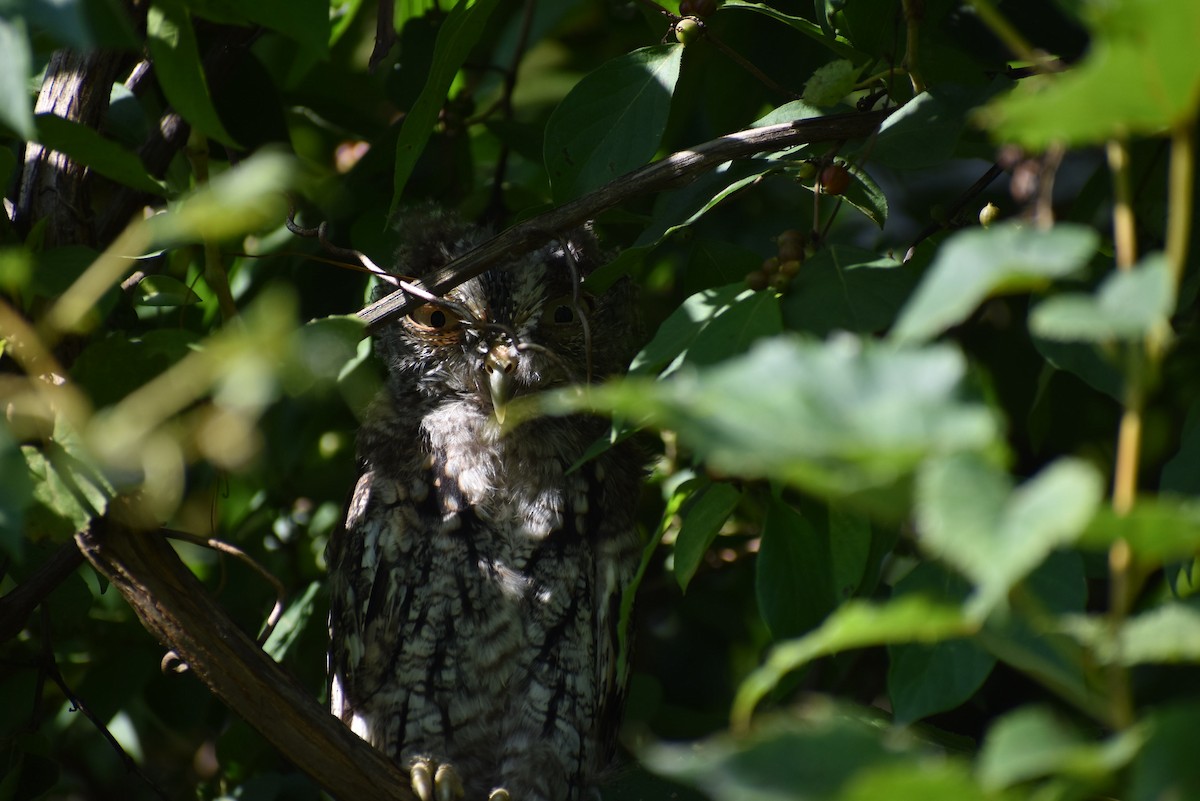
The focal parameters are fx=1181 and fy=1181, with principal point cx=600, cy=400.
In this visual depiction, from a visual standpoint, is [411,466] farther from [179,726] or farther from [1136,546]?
[1136,546]

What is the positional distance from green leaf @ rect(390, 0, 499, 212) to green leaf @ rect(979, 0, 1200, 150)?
952 mm

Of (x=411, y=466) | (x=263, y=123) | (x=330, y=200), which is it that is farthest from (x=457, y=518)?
(x=263, y=123)

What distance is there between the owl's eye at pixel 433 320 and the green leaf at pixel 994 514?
1854 mm

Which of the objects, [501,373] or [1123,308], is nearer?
[1123,308]

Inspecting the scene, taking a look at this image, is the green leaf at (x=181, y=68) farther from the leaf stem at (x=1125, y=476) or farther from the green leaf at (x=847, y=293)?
the leaf stem at (x=1125, y=476)

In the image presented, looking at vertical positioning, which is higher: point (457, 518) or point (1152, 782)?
point (1152, 782)

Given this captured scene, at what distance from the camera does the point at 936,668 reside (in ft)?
3.59

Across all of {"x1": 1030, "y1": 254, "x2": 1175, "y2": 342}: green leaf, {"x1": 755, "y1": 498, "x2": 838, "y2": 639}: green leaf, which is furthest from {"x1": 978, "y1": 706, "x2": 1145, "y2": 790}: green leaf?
{"x1": 755, "y1": 498, "x2": 838, "y2": 639}: green leaf

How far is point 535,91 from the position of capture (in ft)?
12.1

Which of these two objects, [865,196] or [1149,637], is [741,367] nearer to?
[1149,637]

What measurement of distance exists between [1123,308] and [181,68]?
0.92 metres

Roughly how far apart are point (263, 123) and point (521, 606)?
1.04 metres

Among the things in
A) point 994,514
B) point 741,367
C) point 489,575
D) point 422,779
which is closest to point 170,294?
point 422,779

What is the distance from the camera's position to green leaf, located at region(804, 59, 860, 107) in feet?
4.98
